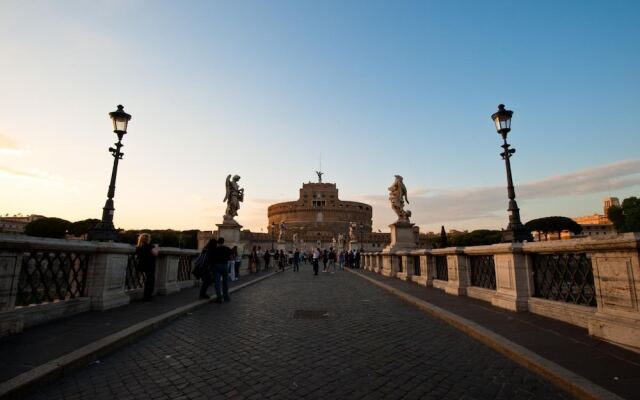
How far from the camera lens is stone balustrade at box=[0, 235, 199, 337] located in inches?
206

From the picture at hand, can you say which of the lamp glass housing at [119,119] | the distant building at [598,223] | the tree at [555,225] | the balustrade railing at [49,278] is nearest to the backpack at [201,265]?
the balustrade railing at [49,278]

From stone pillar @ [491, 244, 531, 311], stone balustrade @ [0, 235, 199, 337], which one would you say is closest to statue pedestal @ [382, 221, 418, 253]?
stone pillar @ [491, 244, 531, 311]

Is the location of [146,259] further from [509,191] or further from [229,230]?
[229,230]

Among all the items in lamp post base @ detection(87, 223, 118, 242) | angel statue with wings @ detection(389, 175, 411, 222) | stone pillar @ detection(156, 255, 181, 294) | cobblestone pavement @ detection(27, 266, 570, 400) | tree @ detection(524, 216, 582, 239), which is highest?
tree @ detection(524, 216, 582, 239)

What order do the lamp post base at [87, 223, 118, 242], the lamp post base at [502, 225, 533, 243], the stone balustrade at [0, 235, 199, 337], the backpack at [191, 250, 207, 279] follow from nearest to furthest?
the stone balustrade at [0, 235, 199, 337] < the lamp post base at [87, 223, 118, 242] < the lamp post base at [502, 225, 533, 243] < the backpack at [191, 250, 207, 279]

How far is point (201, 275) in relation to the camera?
31.1ft

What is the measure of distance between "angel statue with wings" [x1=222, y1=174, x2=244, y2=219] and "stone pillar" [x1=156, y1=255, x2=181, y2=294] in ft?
30.3

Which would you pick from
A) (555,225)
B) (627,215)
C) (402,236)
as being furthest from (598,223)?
(402,236)

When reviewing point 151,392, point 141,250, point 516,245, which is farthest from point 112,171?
point 516,245

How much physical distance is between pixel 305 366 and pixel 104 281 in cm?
580

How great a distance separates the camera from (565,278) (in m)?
6.02

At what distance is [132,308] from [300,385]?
6.01m

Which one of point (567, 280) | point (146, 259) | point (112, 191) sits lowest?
point (567, 280)

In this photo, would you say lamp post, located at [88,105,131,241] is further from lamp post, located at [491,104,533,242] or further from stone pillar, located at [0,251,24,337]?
lamp post, located at [491,104,533,242]
